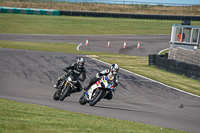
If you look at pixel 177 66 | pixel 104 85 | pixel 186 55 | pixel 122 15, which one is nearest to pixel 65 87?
pixel 104 85

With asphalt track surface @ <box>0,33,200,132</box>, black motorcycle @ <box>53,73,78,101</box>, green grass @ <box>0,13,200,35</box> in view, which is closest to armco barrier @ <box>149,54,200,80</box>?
asphalt track surface @ <box>0,33,200,132</box>

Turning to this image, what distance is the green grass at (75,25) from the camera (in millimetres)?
43250

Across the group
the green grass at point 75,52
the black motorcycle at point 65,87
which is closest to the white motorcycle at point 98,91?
the black motorcycle at point 65,87

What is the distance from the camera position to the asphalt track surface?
9.83m

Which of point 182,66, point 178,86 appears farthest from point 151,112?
point 182,66

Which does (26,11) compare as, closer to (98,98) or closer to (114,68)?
(98,98)

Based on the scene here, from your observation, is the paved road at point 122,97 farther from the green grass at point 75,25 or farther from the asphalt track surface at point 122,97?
the green grass at point 75,25

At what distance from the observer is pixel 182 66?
739 inches

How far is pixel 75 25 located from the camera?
164ft

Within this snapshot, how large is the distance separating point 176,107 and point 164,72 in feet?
27.5

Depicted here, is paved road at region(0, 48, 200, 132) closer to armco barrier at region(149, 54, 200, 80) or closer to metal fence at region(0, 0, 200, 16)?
armco barrier at region(149, 54, 200, 80)

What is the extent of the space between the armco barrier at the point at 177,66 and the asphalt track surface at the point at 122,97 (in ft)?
10.0

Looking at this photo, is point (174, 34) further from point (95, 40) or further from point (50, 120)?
point (50, 120)

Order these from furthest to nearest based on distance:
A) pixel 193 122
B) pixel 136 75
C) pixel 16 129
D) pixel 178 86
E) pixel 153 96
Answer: pixel 136 75
pixel 178 86
pixel 153 96
pixel 193 122
pixel 16 129
